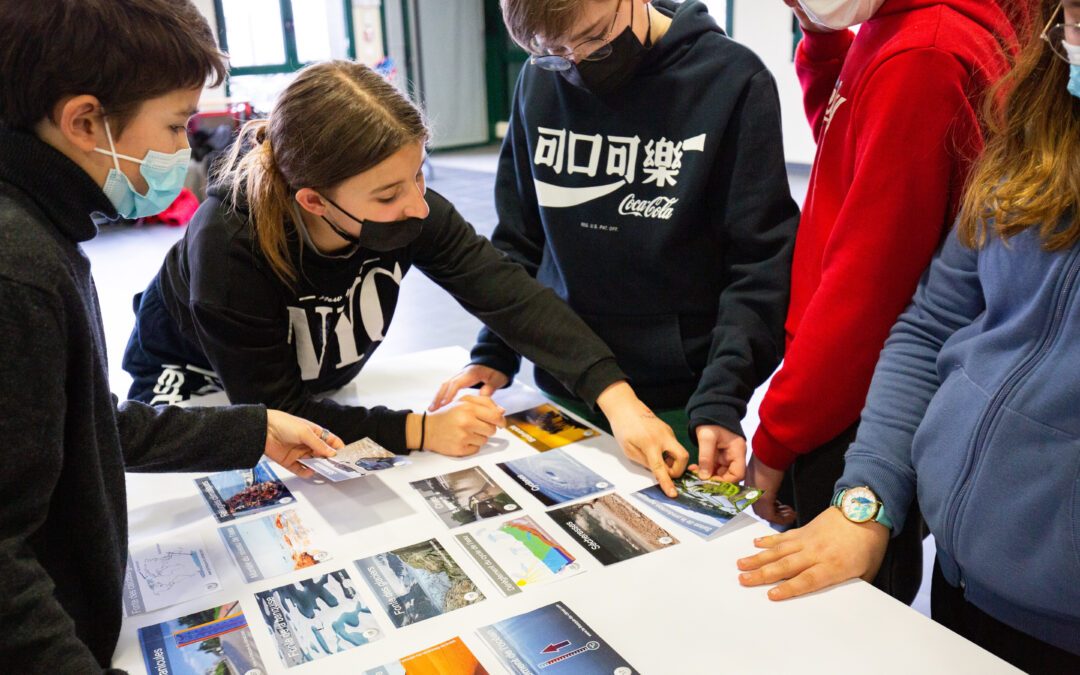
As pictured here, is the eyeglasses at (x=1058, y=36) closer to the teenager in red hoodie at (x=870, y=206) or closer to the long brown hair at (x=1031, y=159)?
the long brown hair at (x=1031, y=159)

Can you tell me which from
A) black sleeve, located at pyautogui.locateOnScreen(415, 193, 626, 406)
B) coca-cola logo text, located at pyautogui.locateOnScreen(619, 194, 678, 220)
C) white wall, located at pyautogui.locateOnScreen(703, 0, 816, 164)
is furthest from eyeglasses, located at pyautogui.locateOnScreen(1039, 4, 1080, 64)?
white wall, located at pyautogui.locateOnScreen(703, 0, 816, 164)

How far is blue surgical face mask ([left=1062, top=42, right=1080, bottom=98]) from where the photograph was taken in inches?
35.4

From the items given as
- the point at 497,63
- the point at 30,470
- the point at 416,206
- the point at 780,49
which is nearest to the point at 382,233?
the point at 416,206

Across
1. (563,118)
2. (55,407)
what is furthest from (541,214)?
(55,407)

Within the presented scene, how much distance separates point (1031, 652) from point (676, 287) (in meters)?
0.77

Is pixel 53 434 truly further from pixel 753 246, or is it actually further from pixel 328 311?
pixel 753 246

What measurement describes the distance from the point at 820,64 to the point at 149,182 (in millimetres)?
1119

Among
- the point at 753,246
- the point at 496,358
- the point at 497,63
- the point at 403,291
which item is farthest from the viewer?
the point at 497,63

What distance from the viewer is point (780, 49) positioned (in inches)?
306

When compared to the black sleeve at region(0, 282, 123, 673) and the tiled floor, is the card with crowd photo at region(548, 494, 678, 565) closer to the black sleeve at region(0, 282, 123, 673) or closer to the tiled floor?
the black sleeve at region(0, 282, 123, 673)

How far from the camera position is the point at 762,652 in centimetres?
89

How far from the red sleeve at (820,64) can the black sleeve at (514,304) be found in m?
0.53

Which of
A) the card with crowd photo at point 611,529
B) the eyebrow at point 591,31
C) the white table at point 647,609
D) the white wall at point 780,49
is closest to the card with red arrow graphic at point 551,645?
the white table at point 647,609

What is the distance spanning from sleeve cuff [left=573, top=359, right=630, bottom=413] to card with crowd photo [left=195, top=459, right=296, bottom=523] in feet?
1.61
